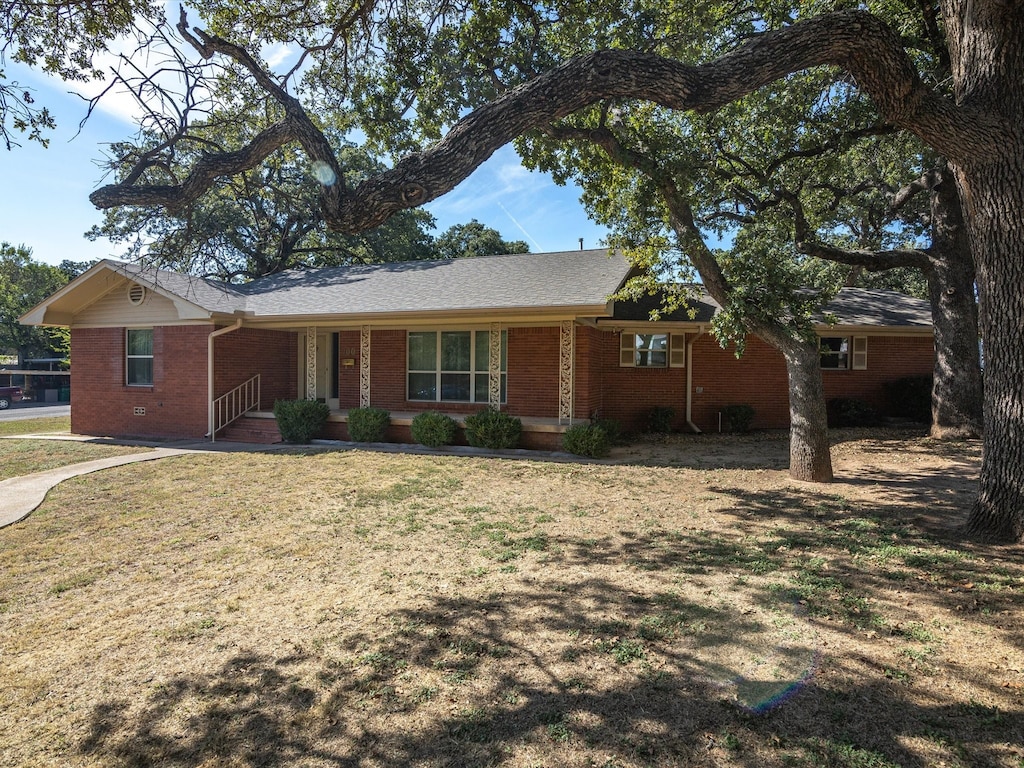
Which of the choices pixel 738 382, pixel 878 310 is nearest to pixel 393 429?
pixel 738 382

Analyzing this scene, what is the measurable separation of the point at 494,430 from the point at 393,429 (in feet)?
9.12

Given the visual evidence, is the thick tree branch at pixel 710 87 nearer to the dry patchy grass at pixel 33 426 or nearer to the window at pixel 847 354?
the window at pixel 847 354

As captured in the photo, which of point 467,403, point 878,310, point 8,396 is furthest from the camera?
point 8,396

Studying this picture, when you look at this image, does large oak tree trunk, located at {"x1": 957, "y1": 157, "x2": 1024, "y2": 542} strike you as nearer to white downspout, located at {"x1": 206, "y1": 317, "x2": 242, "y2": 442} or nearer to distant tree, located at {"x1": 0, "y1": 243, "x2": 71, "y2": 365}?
white downspout, located at {"x1": 206, "y1": 317, "x2": 242, "y2": 442}

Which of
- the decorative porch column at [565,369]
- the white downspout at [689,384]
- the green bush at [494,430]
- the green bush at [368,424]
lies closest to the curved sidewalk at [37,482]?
the green bush at [368,424]

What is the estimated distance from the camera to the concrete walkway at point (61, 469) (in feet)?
23.2

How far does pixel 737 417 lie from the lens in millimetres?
14156

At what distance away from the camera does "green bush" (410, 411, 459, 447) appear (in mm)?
11883

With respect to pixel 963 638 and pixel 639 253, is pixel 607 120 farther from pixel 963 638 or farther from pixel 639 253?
pixel 963 638

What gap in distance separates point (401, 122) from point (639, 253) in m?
4.62

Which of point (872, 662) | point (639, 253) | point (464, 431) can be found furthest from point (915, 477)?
point (464, 431)

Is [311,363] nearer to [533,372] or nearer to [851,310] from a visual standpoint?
[533,372]

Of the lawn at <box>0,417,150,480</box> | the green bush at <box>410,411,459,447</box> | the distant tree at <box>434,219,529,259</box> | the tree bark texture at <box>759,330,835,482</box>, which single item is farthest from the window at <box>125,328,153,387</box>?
the distant tree at <box>434,219,529,259</box>

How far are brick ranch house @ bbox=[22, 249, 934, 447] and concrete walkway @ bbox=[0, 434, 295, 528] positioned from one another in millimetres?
912
